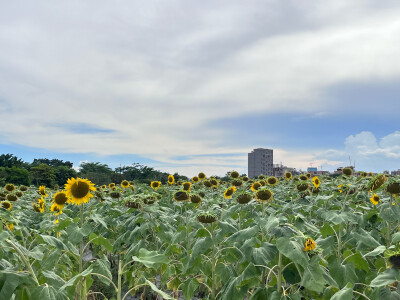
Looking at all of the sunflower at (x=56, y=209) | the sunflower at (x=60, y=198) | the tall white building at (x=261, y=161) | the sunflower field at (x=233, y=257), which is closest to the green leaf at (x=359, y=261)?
the sunflower field at (x=233, y=257)

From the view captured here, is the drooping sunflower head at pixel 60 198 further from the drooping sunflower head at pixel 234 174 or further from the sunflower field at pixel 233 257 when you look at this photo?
the drooping sunflower head at pixel 234 174

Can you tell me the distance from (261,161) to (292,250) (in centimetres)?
13434

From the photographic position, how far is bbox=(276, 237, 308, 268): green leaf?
220cm

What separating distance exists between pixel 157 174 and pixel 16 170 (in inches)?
954

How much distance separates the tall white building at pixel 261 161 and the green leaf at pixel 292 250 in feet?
426

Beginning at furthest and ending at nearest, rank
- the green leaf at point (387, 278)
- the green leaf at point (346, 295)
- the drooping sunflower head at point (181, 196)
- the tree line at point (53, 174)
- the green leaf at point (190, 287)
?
1. the tree line at point (53, 174)
2. the drooping sunflower head at point (181, 196)
3. the green leaf at point (190, 287)
4. the green leaf at point (387, 278)
5. the green leaf at point (346, 295)

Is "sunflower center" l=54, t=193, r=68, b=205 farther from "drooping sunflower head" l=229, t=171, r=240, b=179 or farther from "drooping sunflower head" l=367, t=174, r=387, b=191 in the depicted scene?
"drooping sunflower head" l=229, t=171, r=240, b=179

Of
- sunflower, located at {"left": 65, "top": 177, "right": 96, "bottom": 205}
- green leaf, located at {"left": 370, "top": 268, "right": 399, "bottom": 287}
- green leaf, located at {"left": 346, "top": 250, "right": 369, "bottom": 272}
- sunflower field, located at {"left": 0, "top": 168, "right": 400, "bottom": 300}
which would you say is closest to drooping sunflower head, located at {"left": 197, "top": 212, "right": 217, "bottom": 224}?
sunflower field, located at {"left": 0, "top": 168, "right": 400, "bottom": 300}

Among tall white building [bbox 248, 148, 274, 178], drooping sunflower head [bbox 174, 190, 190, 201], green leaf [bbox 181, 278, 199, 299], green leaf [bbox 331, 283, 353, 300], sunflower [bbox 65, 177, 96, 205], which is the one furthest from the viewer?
tall white building [bbox 248, 148, 274, 178]

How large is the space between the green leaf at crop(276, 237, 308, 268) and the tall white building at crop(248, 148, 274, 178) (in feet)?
426

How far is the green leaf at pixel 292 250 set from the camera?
7.20 feet

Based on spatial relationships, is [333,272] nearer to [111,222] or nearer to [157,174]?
[111,222]

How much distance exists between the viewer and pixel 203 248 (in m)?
3.43

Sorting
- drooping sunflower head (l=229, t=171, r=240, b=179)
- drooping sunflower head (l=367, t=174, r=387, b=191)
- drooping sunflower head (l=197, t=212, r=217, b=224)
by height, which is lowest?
drooping sunflower head (l=197, t=212, r=217, b=224)
